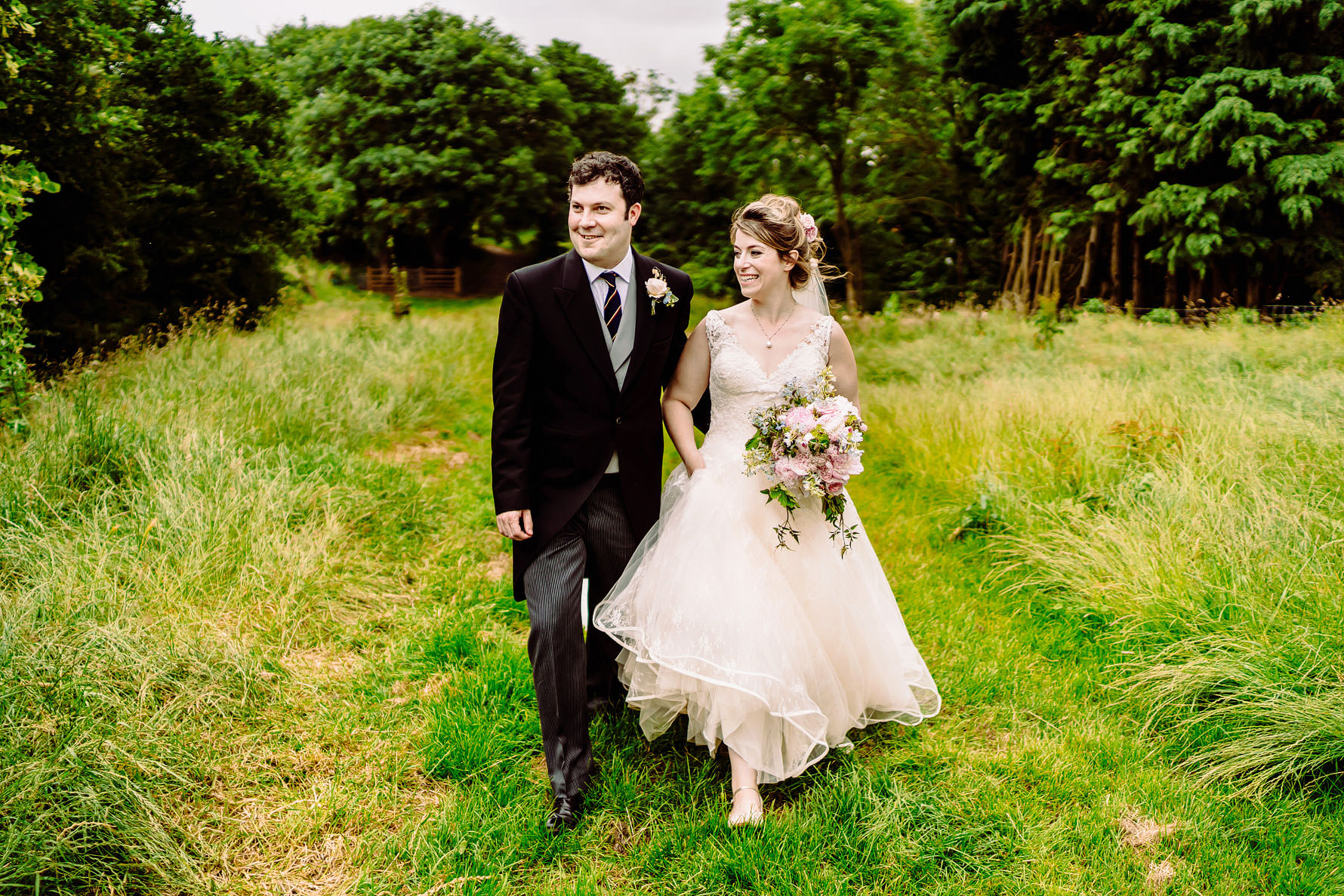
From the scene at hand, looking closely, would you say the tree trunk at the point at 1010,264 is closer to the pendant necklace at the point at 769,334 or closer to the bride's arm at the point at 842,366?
the bride's arm at the point at 842,366

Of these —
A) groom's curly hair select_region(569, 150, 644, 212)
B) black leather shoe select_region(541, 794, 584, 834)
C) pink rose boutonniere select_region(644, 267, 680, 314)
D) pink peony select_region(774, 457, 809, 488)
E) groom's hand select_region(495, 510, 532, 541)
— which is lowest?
black leather shoe select_region(541, 794, 584, 834)

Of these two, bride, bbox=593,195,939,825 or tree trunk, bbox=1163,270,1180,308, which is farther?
tree trunk, bbox=1163,270,1180,308

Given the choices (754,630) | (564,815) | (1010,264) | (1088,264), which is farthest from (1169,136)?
(564,815)

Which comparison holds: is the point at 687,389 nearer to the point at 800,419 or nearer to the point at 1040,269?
the point at 800,419

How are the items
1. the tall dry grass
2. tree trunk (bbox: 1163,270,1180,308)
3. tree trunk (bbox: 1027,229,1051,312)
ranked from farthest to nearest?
tree trunk (bbox: 1027,229,1051,312) < tree trunk (bbox: 1163,270,1180,308) < the tall dry grass

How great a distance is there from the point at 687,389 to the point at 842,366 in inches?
28.0

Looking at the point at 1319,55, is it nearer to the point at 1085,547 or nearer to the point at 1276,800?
the point at 1085,547

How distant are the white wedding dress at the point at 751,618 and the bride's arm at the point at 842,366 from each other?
0.20 ft

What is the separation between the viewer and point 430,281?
3123 centimetres

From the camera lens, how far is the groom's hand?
124 inches

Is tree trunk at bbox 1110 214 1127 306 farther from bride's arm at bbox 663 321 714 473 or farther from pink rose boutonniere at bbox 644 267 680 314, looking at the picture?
pink rose boutonniere at bbox 644 267 680 314

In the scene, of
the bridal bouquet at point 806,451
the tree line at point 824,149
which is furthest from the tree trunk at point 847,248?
the bridal bouquet at point 806,451

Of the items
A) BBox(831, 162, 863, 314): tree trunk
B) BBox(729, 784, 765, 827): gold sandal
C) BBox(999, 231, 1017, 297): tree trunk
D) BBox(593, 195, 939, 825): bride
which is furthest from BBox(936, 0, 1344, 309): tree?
BBox(729, 784, 765, 827): gold sandal

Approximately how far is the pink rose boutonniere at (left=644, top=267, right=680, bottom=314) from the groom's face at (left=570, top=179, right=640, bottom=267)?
188 mm
